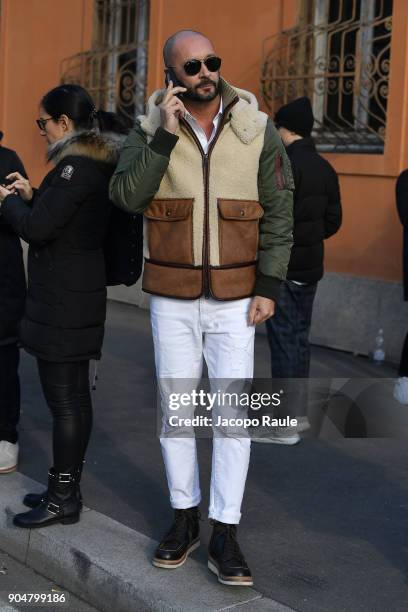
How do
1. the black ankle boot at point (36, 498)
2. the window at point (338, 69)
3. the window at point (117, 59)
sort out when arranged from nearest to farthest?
the black ankle boot at point (36, 498) < the window at point (338, 69) < the window at point (117, 59)

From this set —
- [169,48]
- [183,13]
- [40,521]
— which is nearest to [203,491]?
[40,521]

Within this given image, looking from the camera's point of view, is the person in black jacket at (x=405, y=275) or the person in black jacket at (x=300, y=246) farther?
the person in black jacket at (x=405, y=275)

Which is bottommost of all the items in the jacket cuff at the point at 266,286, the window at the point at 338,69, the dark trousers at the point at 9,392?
the dark trousers at the point at 9,392

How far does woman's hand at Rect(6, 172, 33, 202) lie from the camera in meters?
4.75

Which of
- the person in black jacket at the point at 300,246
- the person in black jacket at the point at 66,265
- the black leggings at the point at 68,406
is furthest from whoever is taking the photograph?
the person in black jacket at the point at 300,246

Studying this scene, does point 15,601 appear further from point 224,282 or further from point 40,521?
point 224,282

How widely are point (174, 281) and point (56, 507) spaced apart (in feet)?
3.99

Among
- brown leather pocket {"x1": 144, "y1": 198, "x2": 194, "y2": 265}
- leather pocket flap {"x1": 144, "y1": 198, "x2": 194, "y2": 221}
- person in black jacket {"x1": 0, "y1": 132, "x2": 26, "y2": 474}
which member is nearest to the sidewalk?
person in black jacket {"x1": 0, "y1": 132, "x2": 26, "y2": 474}

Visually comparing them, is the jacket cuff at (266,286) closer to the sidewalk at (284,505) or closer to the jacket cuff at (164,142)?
the jacket cuff at (164,142)

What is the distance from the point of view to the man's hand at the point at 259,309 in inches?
165

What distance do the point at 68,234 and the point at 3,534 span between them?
134 centimetres

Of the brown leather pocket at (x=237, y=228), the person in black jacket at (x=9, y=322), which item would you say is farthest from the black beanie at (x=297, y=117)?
the brown leather pocket at (x=237, y=228)

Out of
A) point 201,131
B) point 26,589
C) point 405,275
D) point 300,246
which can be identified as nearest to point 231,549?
point 26,589

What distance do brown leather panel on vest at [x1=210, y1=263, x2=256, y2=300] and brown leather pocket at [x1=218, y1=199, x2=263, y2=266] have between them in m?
0.04
